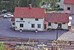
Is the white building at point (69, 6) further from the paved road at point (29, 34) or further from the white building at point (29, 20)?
the paved road at point (29, 34)

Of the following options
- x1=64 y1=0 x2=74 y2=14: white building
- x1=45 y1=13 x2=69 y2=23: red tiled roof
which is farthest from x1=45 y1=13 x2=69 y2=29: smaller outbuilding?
x1=64 y1=0 x2=74 y2=14: white building

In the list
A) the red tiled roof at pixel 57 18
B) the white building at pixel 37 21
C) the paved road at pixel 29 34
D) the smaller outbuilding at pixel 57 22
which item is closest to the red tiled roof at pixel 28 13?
the white building at pixel 37 21

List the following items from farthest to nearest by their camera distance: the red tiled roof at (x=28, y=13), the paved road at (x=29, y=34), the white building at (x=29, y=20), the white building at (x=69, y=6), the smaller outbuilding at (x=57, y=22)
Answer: the white building at (x=69, y=6) < the red tiled roof at (x=28, y=13) < the smaller outbuilding at (x=57, y=22) < the white building at (x=29, y=20) < the paved road at (x=29, y=34)

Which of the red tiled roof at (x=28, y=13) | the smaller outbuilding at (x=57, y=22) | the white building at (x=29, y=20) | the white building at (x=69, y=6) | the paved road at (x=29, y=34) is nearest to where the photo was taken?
the paved road at (x=29, y=34)

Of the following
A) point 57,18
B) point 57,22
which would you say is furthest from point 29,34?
point 57,18

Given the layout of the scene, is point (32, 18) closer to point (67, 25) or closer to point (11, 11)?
point (67, 25)

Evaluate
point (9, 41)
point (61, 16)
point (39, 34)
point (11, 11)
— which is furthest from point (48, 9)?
point (9, 41)

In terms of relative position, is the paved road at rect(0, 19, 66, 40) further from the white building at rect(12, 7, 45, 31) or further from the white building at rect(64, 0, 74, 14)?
the white building at rect(64, 0, 74, 14)

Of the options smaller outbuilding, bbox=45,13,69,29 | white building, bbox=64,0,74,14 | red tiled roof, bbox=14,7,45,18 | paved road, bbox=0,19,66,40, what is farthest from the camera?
white building, bbox=64,0,74,14
